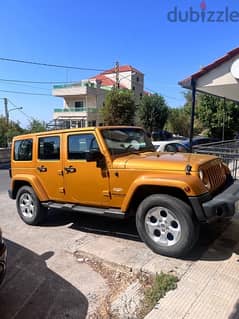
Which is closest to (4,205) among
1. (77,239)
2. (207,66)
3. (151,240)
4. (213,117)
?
(77,239)

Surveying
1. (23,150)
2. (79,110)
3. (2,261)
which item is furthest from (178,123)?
(2,261)

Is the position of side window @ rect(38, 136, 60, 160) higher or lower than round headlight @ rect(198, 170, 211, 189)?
higher

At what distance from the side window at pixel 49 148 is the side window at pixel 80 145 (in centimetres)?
31

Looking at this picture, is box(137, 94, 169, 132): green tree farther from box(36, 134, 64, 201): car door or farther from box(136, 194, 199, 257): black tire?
box(136, 194, 199, 257): black tire

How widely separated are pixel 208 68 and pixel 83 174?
4865 mm

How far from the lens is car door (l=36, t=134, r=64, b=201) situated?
5.09m

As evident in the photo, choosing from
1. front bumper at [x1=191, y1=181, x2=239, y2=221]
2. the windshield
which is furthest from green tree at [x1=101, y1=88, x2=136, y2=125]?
front bumper at [x1=191, y1=181, x2=239, y2=221]

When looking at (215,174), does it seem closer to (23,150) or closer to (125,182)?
(125,182)

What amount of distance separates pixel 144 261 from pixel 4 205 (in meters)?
4.85

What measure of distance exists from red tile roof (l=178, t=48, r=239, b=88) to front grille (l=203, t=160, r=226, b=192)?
382cm

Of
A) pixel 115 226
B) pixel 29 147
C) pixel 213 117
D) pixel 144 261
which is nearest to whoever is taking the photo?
pixel 144 261

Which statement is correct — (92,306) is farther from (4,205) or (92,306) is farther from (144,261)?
(4,205)

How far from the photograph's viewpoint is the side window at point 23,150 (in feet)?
18.5

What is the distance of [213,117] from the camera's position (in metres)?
20.8
